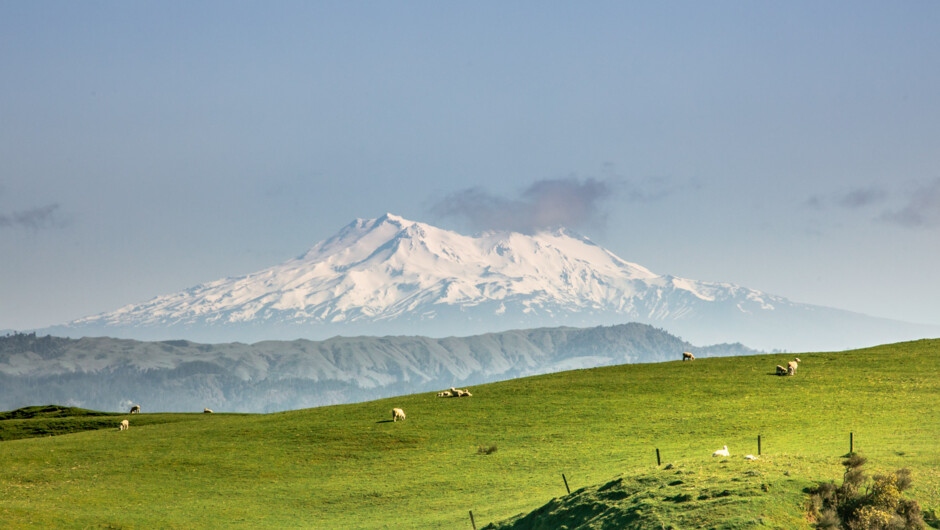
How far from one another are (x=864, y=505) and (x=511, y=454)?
28892 millimetres

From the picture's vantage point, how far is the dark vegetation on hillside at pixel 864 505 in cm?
2327

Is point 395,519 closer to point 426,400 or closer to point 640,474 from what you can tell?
point 640,474

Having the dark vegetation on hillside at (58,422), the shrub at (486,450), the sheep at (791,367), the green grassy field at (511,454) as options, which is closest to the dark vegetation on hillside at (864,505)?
the green grassy field at (511,454)

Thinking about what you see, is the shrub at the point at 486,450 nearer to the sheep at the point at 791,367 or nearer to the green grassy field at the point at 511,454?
the green grassy field at the point at 511,454

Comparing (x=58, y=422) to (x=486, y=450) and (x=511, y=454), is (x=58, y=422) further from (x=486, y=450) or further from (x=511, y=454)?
(x=511, y=454)

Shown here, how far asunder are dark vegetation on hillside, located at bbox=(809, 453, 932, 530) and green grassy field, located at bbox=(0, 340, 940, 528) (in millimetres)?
671

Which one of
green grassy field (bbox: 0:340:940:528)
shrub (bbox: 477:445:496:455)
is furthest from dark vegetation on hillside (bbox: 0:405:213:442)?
shrub (bbox: 477:445:496:455)

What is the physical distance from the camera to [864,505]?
A: 78.2 feet

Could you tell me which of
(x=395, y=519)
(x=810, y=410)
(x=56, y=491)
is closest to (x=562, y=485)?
(x=395, y=519)

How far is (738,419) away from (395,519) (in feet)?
86.2

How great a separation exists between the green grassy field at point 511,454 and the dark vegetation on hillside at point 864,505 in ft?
2.20

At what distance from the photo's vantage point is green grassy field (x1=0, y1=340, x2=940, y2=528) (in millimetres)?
28828

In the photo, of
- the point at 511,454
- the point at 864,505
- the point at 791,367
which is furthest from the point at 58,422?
the point at 864,505

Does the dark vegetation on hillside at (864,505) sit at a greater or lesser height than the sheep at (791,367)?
lesser
